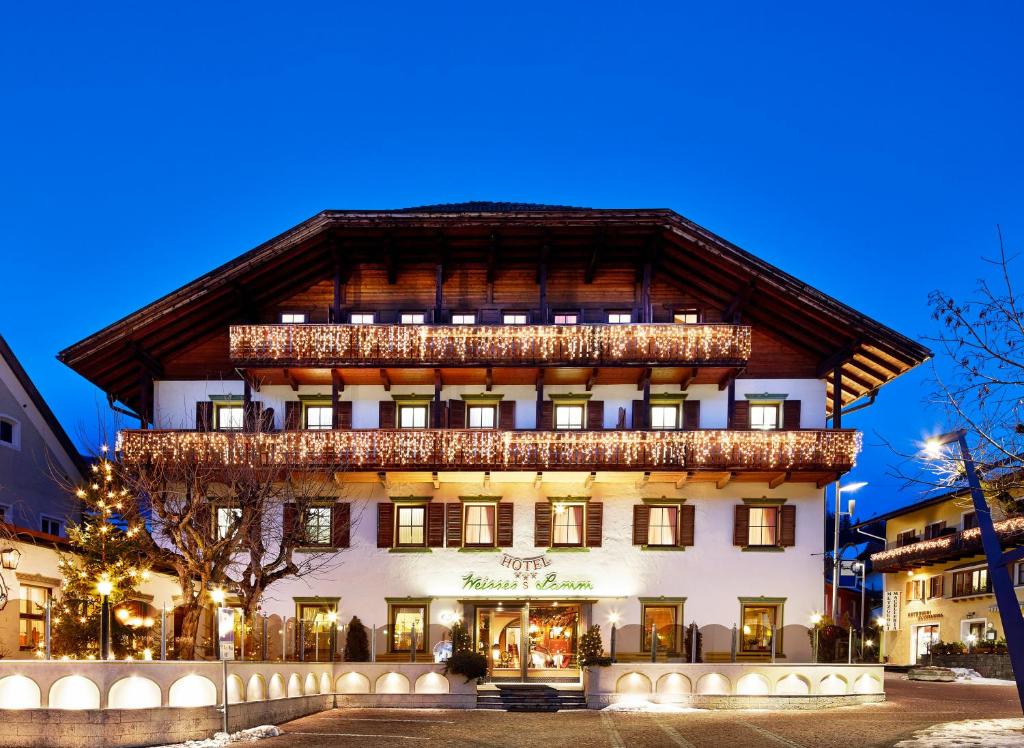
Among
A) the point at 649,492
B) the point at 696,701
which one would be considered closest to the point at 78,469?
the point at 649,492

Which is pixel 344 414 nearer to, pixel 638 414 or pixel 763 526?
pixel 638 414

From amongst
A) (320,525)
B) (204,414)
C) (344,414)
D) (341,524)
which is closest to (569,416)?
(344,414)

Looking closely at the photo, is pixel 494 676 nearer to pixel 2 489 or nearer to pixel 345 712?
pixel 345 712

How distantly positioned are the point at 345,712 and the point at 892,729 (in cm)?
1207

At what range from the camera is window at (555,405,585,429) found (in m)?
31.4

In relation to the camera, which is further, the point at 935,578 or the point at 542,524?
the point at 935,578

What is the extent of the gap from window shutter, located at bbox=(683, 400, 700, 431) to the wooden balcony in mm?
2049

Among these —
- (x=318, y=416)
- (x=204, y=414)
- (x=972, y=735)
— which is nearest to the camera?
(x=972, y=735)

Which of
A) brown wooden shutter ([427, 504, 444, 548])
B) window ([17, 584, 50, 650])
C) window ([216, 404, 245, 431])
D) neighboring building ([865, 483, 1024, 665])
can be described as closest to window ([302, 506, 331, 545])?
brown wooden shutter ([427, 504, 444, 548])

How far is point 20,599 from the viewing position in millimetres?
23875

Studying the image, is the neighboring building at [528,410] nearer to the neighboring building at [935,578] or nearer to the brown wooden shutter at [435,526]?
the brown wooden shutter at [435,526]

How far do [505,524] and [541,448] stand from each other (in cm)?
310

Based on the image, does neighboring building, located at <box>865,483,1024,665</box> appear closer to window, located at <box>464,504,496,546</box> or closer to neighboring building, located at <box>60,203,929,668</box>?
neighboring building, located at <box>60,203,929,668</box>

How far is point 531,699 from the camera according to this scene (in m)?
26.2
